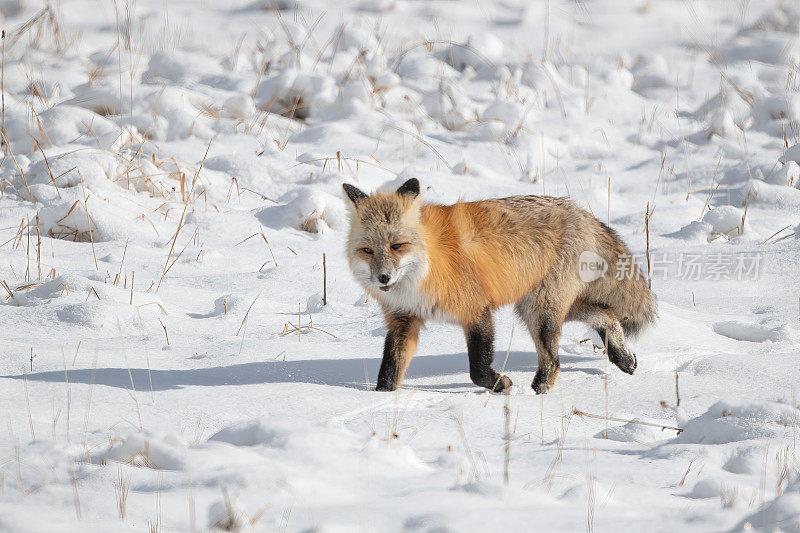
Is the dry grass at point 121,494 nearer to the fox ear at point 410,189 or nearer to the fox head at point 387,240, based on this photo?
the fox head at point 387,240

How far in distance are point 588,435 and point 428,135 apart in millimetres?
6765

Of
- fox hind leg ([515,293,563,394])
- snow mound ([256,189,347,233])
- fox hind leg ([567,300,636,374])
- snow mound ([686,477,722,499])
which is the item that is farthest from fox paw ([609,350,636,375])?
snow mound ([256,189,347,233])

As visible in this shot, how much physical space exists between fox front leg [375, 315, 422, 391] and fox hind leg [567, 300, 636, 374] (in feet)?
4.07

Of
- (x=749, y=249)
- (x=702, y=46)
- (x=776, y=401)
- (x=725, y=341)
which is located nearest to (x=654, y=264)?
(x=749, y=249)

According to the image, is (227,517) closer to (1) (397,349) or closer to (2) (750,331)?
(1) (397,349)

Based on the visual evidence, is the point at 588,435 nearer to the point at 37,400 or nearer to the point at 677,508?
the point at 677,508

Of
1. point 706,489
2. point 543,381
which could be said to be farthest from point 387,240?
point 706,489

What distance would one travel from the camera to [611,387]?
14.9 ft

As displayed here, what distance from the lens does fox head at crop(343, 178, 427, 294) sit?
4.41 m

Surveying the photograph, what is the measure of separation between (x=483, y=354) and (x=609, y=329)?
44.8 inches

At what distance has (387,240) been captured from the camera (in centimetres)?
451

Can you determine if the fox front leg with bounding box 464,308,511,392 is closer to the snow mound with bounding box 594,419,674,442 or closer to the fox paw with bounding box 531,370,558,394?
the fox paw with bounding box 531,370,558,394

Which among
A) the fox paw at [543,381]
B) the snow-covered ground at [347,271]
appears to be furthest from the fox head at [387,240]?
the fox paw at [543,381]

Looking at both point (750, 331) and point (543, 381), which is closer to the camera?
point (543, 381)
